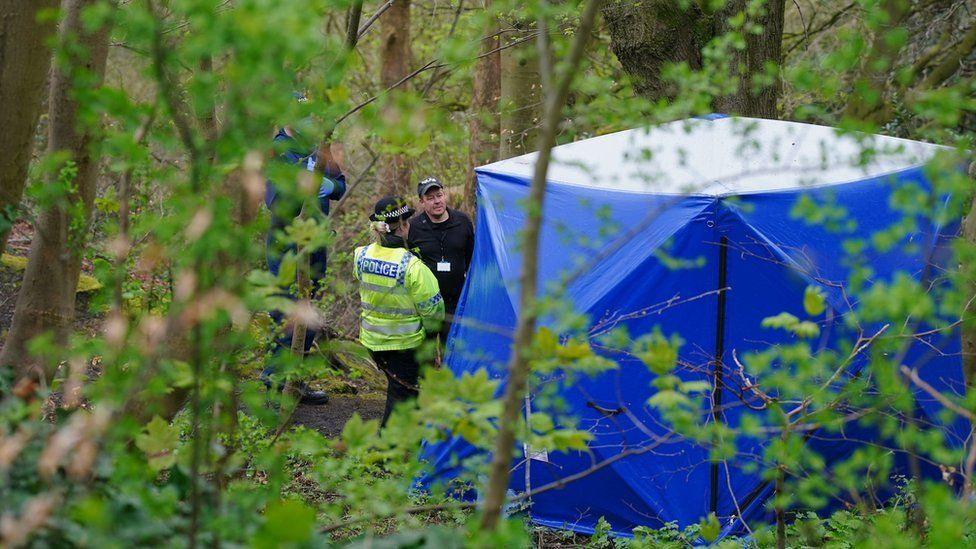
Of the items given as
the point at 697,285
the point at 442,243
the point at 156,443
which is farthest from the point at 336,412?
the point at 156,443

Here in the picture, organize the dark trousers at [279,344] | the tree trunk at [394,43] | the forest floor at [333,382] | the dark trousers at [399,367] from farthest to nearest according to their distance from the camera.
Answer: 1. the tree trunk at [394,43]
2. the forest floor at [333,382]
3. the dark trousers at [399,367]
4. the dark trousers at [279,344]

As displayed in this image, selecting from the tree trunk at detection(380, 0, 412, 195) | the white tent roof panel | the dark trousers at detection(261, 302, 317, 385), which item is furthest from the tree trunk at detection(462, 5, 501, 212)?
the white tent roof panel

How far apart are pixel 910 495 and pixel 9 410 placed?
13.3 ft

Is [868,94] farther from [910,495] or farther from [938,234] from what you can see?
[910,495]

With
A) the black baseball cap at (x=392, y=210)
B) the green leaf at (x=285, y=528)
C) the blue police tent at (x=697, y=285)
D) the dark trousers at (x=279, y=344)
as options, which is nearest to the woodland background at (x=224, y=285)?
the green leaf at (x=285, y=528)

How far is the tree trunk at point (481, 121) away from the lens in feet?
27.8

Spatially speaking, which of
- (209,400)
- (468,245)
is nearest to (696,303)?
(468,245)

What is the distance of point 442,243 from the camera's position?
634 cm

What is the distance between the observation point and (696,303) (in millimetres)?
4715

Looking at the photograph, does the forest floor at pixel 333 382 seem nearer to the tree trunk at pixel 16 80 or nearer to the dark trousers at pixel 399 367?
the dark trousers at pixel 399 367

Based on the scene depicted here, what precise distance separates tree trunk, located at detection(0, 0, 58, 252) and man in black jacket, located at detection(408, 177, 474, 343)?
3.23m

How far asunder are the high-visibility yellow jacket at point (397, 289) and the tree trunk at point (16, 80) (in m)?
2.47

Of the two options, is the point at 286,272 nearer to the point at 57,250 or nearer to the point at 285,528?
the point at 285,528

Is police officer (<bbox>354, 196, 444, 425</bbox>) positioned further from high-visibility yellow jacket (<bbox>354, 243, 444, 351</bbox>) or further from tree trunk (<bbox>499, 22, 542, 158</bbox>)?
tree trunk (<bbox>499, 22, 542, 158</bbox>)
